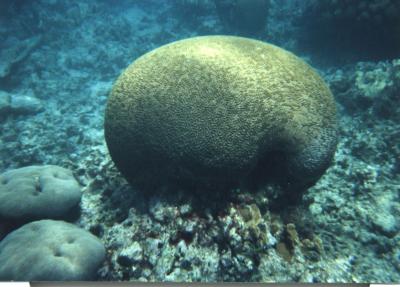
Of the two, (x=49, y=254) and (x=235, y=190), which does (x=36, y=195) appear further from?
(x=235, y=190)

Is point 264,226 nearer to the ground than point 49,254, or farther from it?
farther from it

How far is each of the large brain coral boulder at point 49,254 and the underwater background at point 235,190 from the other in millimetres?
121

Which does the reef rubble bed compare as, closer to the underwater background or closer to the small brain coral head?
the underwater background

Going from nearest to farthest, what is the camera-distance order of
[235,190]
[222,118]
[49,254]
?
[49,254] → [222,118] → [235,190]

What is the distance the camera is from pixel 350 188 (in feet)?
12.5

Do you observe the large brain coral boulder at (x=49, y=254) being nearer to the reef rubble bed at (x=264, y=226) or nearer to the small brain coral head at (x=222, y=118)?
the reef rubble bed at (x=264, y=226)

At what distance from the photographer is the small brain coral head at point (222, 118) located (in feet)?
9.53

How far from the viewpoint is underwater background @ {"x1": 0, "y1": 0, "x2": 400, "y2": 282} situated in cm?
280

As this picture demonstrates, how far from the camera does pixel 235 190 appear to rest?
10.0ft

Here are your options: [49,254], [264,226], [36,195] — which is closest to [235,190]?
[264,226]

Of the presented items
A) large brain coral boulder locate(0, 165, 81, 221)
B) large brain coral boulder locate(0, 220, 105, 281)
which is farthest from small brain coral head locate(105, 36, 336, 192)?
large brain coral boulder locate(0, 220, 105, 281)

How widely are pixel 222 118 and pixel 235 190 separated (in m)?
0.68

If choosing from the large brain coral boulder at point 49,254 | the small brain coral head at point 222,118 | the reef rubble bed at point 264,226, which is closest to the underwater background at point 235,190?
the reef rubble bed at point 264,226

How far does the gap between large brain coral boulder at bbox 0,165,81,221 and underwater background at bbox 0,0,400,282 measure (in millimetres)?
109
